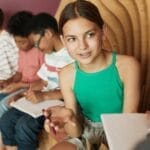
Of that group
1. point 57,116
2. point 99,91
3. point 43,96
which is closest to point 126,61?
point 99,91

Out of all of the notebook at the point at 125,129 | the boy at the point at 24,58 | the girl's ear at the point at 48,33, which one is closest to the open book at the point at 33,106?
the boy at the point at 24,58

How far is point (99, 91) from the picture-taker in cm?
127

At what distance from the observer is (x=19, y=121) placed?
5.16 feet

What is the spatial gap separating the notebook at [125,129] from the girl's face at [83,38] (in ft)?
0.88

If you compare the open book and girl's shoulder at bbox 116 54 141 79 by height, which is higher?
girl's shoulder at bbox 116 54 141 79

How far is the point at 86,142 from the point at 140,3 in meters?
0.65

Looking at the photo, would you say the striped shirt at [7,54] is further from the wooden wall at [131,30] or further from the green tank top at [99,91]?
the green tank top at [99,91]

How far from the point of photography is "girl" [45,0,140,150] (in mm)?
1160

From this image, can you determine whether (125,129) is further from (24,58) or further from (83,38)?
(24,58)

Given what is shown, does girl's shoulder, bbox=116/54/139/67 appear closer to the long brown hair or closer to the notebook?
the long brown hair

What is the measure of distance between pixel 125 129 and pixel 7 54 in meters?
1.19

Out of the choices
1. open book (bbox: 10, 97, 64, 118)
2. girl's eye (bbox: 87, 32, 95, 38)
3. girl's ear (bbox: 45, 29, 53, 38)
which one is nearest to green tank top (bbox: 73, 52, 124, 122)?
girl's eye (bbox: 87, 32, 95, 38)

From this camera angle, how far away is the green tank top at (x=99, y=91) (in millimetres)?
1246

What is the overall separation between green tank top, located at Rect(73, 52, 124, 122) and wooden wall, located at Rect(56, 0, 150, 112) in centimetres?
26
